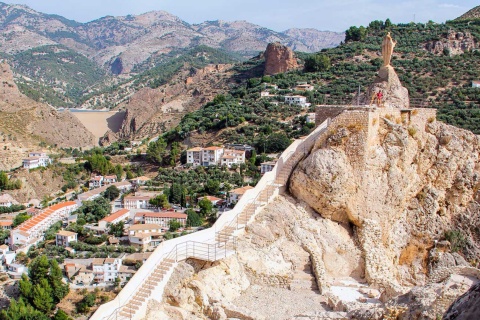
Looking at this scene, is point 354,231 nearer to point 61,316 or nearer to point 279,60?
point 61,316

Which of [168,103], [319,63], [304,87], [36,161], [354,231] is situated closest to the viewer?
[354,231]

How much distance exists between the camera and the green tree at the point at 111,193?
43088 millimetres

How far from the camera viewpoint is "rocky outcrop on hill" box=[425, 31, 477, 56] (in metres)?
55.8

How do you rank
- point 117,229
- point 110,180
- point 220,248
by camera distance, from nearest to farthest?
point 220,248 < point 117,229 < point 110,180

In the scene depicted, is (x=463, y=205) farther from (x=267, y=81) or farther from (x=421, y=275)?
(x=267, y=81)

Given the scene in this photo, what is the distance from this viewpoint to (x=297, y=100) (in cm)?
5194

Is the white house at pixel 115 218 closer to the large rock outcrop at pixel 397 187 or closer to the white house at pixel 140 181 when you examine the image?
the white house at pixel 140 181

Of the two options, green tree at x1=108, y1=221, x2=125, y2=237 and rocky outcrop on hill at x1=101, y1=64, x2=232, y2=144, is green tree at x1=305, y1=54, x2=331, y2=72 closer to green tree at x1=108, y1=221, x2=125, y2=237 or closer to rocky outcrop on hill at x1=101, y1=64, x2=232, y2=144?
rocky outcrop on hill at x1=101, y1=64, x2=232, y2=144

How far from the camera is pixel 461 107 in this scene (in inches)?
1630

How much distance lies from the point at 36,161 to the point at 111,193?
53.4 ft

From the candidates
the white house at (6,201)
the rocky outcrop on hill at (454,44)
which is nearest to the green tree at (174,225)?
the white house at (6,201)

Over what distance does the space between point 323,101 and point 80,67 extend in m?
155

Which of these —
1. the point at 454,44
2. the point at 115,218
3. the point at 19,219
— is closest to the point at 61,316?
the point at 115,218

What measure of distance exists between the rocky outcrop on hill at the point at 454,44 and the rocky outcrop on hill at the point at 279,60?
66.1ft
